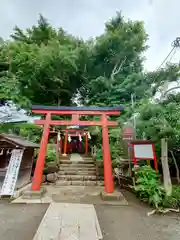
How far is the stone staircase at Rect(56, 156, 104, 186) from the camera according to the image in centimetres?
714

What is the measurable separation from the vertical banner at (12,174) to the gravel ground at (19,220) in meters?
0.61

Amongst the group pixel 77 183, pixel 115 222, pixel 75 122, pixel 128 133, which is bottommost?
pixel 115 222

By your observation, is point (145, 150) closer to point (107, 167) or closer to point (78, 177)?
point (107, 167)

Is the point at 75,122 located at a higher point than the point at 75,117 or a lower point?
lower

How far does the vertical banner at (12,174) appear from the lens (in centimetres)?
512

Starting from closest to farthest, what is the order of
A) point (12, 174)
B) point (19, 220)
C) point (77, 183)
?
point (19, 220)
point (12, 174)
point (77, 183)

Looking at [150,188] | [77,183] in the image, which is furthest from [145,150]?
[77,183]

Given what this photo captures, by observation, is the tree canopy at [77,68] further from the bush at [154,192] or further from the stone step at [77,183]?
the bush at [154,192]

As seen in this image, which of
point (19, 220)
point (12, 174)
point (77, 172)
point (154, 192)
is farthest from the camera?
point (77, 172)

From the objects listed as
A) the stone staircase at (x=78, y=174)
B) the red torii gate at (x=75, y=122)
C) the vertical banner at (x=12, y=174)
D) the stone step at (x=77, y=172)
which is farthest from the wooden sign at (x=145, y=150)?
the vertical banner at (x=12, y=174)

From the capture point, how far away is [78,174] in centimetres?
797

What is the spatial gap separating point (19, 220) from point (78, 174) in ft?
15.5

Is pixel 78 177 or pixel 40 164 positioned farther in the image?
pixel 78 177

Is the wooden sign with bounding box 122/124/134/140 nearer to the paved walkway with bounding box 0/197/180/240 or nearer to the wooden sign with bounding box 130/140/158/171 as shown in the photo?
the wooden sign with bounding box 130/140/158/171
